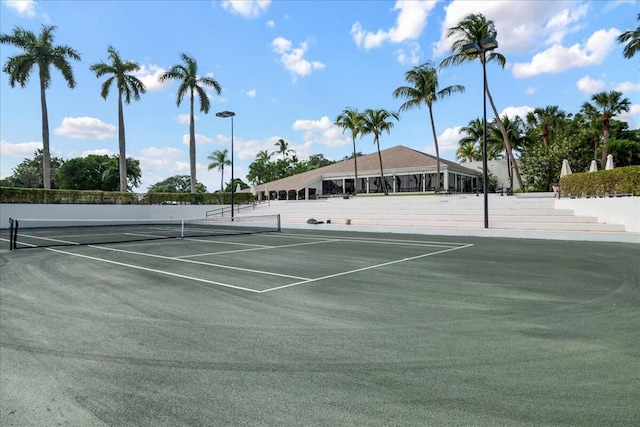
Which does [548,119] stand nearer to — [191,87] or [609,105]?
[609,105]

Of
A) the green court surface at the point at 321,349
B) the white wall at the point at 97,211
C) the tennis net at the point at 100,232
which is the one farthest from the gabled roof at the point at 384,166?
the green court surface at the point at 321,349

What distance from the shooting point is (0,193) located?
95.1ft

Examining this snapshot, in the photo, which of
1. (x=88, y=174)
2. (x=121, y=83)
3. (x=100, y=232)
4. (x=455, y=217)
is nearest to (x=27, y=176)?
(x=88, y=174)

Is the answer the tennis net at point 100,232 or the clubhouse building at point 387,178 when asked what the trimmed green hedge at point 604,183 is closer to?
the tennis net at point 100,232

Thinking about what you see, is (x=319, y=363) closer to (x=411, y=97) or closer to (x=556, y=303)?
(x=556, y=303)

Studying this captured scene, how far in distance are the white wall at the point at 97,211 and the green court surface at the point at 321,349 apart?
28058 mm

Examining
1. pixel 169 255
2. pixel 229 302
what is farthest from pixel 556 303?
pixel 169 255

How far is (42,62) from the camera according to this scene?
114ft

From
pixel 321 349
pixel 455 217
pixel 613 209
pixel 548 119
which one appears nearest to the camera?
pixel 321 349

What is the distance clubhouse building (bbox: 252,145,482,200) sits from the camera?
45.8m

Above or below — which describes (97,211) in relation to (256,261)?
above

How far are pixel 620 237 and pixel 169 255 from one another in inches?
724

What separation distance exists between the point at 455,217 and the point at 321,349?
2358 cm

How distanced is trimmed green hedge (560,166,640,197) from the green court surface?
1156 centimetres
